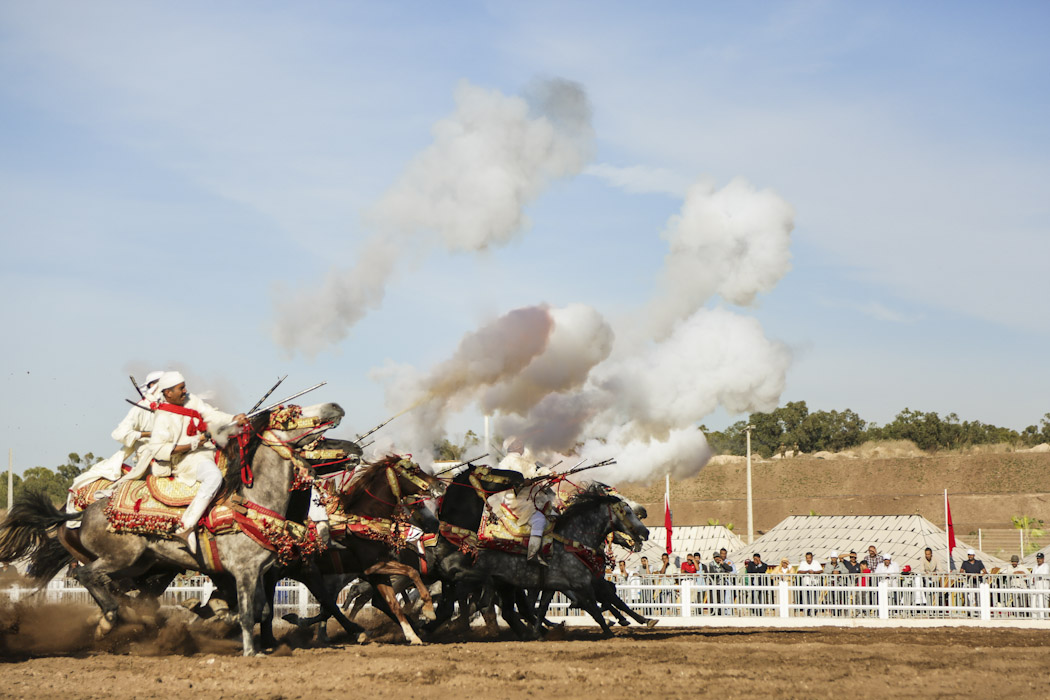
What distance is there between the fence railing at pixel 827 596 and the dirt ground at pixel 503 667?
23.7ft

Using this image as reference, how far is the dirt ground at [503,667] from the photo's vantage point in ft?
32.3

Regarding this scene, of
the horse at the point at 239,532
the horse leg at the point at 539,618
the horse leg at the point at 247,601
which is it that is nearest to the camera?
the horse leg at the point at 247,601

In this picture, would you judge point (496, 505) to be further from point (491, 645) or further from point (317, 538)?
point (317, 538)

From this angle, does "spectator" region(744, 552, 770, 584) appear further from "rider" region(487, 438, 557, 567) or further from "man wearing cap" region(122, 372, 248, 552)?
"man wearing cap" region(122, 372, 248, 552)

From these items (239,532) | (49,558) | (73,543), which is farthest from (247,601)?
(49,558)

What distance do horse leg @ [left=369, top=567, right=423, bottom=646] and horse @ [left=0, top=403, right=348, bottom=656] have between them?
7.70 feet

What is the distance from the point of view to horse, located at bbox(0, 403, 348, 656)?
1244cm

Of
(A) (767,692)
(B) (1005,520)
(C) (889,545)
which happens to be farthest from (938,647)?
(B) (1005,520)

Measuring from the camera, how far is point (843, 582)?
23.3 m

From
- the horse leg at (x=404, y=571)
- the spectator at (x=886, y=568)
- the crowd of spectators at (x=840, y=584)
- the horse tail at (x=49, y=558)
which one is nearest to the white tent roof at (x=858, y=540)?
the spectator at (x=886, y=568)

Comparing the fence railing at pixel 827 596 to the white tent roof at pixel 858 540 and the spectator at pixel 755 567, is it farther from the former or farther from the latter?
the white tent roof at pixel 858 540

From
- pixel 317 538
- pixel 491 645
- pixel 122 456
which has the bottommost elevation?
pixel 491 645

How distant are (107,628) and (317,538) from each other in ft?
8.33

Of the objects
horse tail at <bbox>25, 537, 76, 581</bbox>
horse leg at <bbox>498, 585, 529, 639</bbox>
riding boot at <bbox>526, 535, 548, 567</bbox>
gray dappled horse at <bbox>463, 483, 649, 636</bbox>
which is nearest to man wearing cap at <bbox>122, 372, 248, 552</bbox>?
horse tail at <bbox>25, 537, 76, 581</bbox>
